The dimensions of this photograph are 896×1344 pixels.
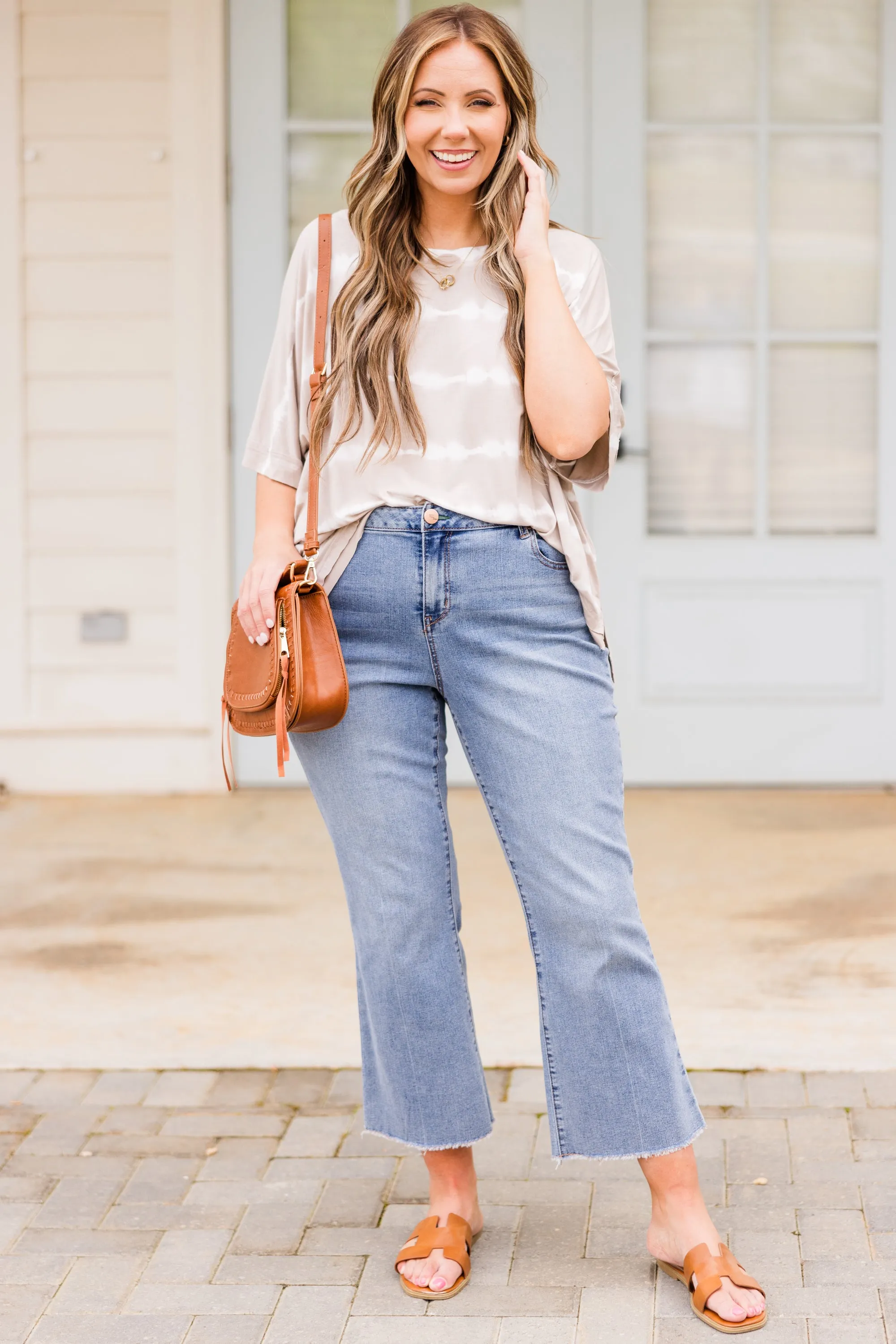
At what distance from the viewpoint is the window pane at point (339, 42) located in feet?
15.1

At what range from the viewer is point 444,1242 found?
6.51ft

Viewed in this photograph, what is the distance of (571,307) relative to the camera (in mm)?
1880

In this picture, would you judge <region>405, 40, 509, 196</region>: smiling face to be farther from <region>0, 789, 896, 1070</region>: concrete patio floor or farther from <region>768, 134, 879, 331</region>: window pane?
<region>768, 134, 879, 331</region>: window pane

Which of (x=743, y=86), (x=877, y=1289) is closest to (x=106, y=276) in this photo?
(x=743, y=86)

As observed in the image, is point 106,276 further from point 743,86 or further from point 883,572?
point 883,572

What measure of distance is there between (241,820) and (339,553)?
264 centimetres

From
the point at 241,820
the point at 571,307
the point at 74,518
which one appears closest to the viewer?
the point at 571,307

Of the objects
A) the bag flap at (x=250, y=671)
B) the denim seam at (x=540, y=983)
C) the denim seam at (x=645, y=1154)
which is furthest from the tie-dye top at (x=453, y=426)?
the denim seam at (x=645, y=1154)

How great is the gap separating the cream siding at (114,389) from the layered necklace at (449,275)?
2.85 meters

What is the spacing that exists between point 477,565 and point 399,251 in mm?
386

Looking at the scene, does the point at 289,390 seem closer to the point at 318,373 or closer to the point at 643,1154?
the point at 318,373

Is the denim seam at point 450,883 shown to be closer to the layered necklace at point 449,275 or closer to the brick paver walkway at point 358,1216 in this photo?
the brick paver walkway at point 358,1216

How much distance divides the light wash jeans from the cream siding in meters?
2.88

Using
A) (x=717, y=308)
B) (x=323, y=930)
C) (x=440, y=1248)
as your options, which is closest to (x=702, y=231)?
(x=717, y=308)
